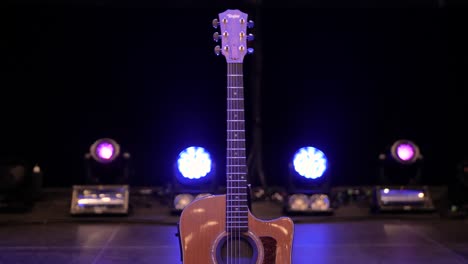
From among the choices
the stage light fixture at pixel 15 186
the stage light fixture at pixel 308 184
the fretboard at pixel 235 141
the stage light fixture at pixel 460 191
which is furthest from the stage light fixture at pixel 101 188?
the stage light fixture at pixel 460 191

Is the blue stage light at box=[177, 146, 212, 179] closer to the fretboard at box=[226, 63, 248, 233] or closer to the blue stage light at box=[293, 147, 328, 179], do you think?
the blue stage light at box=[293, 147, 328, 179]

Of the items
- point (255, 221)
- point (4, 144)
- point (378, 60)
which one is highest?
point (378, 60)

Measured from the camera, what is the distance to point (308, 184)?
535 centimetres

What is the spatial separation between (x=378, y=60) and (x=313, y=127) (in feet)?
3.30

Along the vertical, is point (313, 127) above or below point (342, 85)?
below

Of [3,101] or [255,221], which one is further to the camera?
[3,101]

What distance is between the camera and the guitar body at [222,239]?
9.11 ft

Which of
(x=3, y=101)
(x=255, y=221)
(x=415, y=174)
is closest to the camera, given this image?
(x=255, y=221)

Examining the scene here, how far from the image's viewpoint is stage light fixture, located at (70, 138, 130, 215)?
207 inches

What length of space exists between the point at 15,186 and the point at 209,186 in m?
1.83

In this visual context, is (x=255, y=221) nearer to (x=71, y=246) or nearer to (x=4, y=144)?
(x=71, y=246)

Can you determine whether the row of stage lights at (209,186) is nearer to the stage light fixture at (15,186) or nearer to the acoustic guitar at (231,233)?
the stage light fixture at (15,186)

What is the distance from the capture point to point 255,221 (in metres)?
2.83

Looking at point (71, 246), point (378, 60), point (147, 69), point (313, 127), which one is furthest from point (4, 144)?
point (378, 60)
